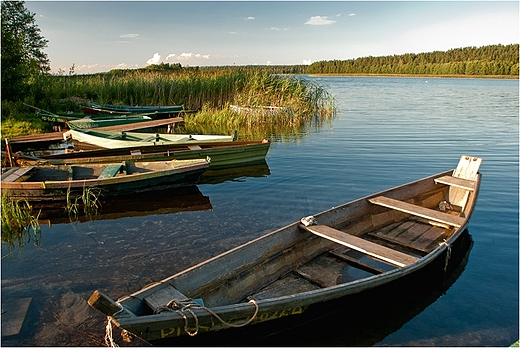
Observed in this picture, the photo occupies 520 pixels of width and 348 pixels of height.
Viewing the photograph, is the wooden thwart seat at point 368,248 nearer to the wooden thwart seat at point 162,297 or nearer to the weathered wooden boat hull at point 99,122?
the wooden thwart seat at point 162,297

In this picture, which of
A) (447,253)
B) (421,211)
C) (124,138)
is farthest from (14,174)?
(447,253)

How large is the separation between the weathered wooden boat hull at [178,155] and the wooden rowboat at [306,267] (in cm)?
506

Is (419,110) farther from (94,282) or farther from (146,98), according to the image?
(94,282)

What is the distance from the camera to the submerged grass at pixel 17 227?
21.1 feet

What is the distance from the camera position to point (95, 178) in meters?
8.51

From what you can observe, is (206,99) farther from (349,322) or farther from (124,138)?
(349,322)

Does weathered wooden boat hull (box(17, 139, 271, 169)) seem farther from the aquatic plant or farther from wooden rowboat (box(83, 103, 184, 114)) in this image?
wooden rowboat (box(83, 103, 184, 114))

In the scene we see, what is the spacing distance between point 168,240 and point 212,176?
427cm

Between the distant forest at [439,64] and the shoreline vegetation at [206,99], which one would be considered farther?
the distant forest at [439,64]

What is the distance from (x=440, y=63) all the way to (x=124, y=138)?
79054mm

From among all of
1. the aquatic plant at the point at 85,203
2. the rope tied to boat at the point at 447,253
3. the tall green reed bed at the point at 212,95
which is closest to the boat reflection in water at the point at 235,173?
the aquatic plant at the point at 85,203

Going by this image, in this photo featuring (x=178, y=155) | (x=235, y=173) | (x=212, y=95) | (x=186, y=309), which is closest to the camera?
(x=186, y=309)

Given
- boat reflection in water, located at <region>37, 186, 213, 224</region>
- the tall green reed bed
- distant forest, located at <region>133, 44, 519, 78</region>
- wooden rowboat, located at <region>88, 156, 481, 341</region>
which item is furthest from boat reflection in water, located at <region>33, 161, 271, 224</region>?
distant forest, located at <region>133, 44, 519, 78</region>

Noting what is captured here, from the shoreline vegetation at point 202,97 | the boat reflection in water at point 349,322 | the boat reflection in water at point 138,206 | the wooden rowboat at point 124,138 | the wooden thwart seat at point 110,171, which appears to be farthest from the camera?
the shoreline vegetation at point 202,97
